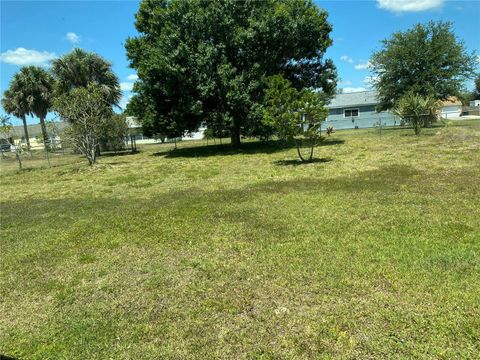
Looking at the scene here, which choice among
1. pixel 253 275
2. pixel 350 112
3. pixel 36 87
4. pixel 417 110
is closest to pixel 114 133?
pixel 36 87

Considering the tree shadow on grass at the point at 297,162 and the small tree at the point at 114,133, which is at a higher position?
the small tree at the point at 114,133

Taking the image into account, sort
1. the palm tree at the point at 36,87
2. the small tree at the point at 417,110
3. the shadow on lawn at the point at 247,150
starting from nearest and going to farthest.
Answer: the shadow on lawn at the point at 247,150
the small tree at the point at 417,110
the palm tree at the point at 36,87

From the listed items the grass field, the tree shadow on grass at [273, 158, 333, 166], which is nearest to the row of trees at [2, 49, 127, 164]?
the tree shadow on grass at [273, 158, 333, 166]

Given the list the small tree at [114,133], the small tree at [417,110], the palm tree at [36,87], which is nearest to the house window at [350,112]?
the small tree at [417,110]

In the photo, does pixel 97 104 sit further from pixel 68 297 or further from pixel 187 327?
pixel 187 327

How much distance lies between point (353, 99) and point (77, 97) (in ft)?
108

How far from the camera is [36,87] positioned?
105 ft

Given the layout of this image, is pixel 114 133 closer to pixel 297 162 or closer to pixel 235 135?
pixel 235 135

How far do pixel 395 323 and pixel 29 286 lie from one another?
3892 millimetres

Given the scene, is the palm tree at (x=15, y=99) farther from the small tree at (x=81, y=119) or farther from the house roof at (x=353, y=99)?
the house roof at (x=353, y=99)

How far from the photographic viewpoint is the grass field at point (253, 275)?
301 centimetres

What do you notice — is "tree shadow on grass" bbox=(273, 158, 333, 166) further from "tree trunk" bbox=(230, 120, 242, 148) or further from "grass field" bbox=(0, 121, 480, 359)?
"tree trunk" bbox=(230, 120, 242, 148)

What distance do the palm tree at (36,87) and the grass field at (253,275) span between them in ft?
89.7

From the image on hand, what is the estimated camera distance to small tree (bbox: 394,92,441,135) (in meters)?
21.3
